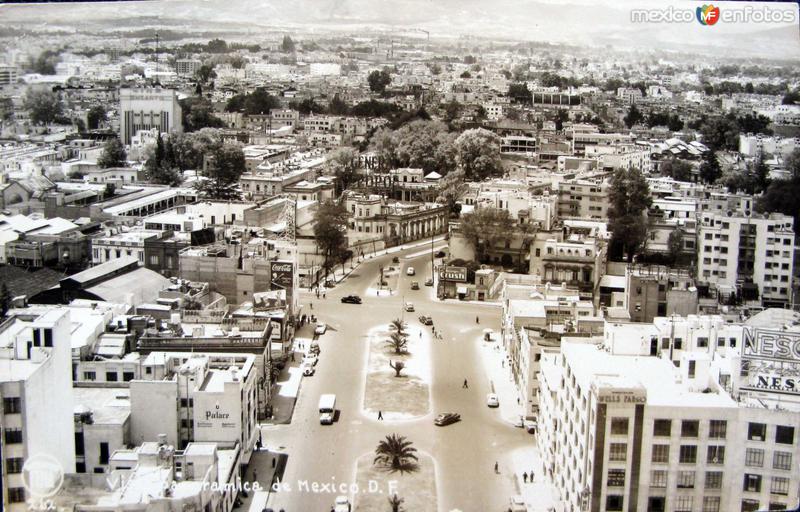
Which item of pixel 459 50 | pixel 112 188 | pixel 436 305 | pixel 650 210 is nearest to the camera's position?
pixel 436 305

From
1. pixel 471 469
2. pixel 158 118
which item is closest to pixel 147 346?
pixel 471 469

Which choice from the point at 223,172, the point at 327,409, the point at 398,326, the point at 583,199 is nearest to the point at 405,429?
the point at 327,409

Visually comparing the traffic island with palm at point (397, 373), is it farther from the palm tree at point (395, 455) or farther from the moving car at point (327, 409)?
the palm tree at point (395, 455)

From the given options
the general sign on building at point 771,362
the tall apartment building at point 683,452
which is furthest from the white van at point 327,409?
the general sign on building at point 771,362

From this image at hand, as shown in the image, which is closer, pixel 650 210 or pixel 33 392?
pixel 33 392

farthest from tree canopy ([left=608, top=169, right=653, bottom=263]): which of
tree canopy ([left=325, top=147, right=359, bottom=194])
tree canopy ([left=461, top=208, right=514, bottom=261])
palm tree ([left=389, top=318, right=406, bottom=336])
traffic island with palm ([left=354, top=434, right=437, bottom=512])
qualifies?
traffic island with palm ([left=354, top=434, right=437, bottom=512])

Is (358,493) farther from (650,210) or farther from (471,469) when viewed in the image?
(650,210)
